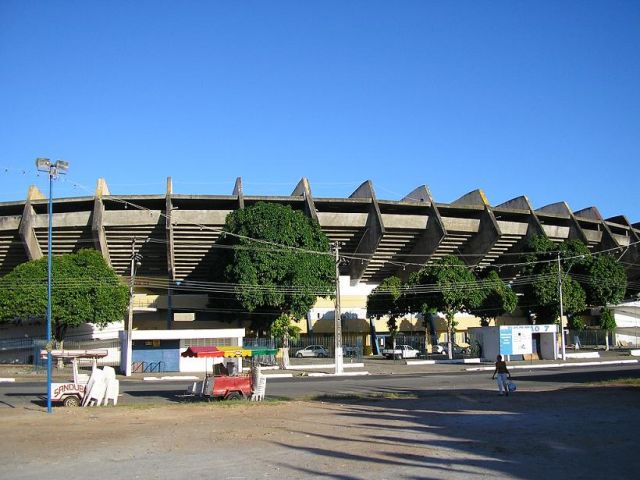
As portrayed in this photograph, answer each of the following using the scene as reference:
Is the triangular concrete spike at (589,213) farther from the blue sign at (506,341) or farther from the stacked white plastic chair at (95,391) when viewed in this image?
the stacked white plastic chair at (95,391)

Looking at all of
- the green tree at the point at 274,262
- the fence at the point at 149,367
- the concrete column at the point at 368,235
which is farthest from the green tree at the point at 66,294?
the concrete column at the point at 368,235

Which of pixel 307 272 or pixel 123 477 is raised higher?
pixel 307 272

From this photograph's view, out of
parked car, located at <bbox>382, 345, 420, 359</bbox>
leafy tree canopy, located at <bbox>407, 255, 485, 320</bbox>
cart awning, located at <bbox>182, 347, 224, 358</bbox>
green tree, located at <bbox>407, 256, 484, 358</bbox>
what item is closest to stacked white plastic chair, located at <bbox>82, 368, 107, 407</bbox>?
cart awning, located at <bbox>182, 347, 224, 358</bbox>

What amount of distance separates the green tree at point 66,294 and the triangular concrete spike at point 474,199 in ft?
111

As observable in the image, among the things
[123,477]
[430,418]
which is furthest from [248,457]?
[430,418]

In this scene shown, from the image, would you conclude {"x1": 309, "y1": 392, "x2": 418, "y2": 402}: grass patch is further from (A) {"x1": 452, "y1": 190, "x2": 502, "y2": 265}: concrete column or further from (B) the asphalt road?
(A) {"x1": 452, "y1": 190, "x2": 502, "y2": 265}: concrete column

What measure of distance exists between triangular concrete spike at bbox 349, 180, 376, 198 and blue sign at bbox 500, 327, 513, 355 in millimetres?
19748

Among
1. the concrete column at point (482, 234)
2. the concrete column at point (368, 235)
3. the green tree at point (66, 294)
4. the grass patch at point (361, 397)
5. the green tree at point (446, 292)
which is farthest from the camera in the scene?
the concrete column at point (482, 234)

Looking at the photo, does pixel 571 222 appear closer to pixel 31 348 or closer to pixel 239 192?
pixel 239 192

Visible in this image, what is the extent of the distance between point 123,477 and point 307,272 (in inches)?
1515

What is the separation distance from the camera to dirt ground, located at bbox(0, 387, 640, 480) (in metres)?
9.36

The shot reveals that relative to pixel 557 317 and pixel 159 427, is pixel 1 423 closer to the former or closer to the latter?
pixel 159 427

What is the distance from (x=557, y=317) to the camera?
56.5 meters

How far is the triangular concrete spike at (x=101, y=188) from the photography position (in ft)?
173
